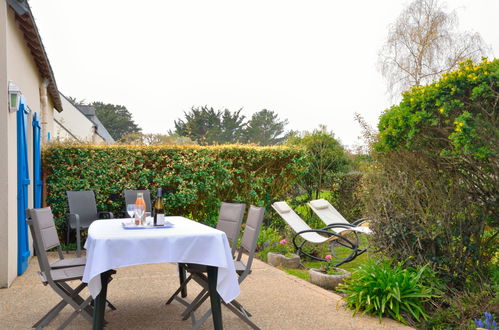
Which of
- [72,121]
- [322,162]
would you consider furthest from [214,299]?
[72,121]

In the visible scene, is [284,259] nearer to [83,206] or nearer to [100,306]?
[83,206]

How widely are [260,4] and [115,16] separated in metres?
4.63

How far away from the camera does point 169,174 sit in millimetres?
8703

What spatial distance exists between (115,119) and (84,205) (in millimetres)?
41916

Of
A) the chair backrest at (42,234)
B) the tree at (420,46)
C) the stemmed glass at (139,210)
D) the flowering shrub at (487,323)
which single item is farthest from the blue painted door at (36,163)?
the tree at (420,46)

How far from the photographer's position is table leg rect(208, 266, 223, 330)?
3.58 meters

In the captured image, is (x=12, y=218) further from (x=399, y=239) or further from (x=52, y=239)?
(x=399, y=239)

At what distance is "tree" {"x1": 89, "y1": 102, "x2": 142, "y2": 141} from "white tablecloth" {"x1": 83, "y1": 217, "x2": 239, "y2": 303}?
4537cm

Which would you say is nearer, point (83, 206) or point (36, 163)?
point (36, 163)

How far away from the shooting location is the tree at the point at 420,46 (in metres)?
20.3

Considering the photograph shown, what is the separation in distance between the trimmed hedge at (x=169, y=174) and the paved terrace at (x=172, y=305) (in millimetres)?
2456

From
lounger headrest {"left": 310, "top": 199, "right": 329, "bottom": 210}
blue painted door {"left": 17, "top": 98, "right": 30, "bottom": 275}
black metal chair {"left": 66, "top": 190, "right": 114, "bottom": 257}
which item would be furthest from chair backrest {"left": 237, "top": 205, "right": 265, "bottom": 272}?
lounger headrest {"left": 310, "top": 199, "right": 329, "bottom": 210}

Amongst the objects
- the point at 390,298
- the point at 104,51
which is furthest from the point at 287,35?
the point at 390,298

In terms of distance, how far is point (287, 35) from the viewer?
56.2 feet
